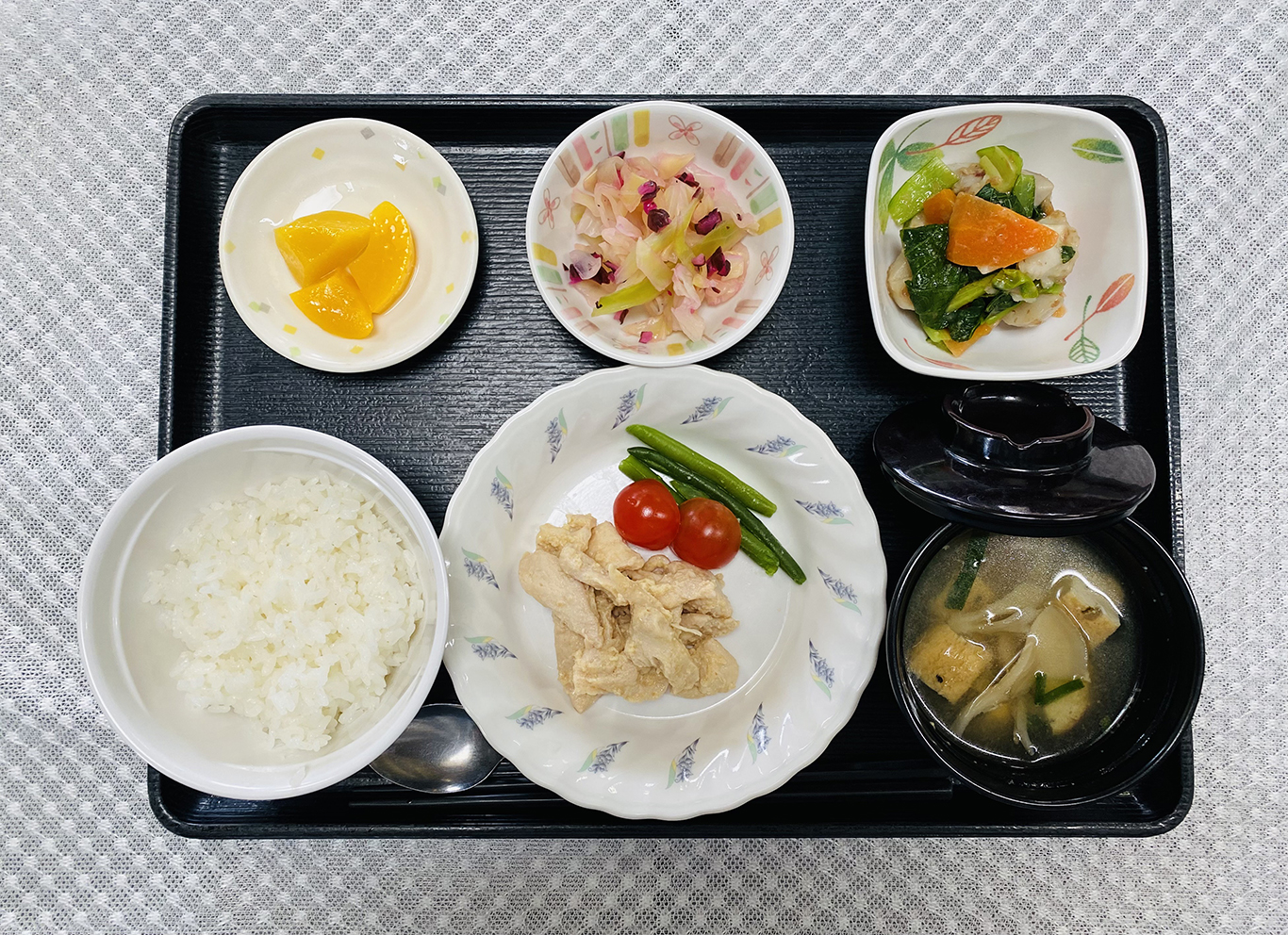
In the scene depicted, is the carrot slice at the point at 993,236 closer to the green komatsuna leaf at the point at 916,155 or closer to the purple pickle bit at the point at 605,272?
the green komatsuna leaf at the point at 916,155

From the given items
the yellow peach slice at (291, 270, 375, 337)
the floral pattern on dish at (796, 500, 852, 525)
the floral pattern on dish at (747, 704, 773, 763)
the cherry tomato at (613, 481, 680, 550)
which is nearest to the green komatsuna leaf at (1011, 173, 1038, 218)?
the floral pattern on dish at (796, 500, 852, 525)

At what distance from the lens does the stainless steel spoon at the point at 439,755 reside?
5.71 feet

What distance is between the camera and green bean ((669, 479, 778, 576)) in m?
1.76

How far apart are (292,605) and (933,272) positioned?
152 centimetres

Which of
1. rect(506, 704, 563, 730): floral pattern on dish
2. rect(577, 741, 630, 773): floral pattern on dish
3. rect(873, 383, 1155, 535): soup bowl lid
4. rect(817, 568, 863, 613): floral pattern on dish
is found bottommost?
rect(577, 741, 630, 773): floral pattern on dish

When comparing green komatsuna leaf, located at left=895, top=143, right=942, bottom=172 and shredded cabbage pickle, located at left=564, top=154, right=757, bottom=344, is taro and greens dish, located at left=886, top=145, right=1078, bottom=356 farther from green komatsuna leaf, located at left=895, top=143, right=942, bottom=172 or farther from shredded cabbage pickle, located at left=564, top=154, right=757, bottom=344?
shredded cabbage pickle, located at left=564, top=154, right=757, bottom=344

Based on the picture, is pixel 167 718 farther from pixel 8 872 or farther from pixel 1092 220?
pixel 1092 220

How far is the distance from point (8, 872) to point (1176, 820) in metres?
2.88

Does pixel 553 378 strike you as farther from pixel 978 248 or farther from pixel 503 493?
pixel 978 248

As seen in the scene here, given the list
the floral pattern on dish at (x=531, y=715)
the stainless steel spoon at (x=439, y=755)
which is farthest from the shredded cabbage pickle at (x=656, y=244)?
the stainless steel spoon at (x=439, y=755)

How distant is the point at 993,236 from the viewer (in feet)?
5.20

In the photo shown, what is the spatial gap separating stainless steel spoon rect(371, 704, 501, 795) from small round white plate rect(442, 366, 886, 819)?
0.65 ft

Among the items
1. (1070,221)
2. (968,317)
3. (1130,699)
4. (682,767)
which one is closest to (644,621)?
(682,767)

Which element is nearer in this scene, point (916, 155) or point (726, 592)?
point (916, 155)
